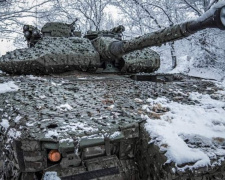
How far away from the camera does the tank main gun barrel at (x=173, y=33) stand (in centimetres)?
262

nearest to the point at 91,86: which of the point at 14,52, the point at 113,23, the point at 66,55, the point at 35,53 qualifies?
the point at 66,55

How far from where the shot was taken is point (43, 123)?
2.25 metres

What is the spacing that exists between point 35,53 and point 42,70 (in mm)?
340

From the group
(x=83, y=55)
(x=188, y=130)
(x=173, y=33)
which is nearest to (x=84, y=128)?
(x=188, y=130)

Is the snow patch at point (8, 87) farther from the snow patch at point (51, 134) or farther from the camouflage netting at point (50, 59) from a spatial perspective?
the snow patch at point (51, 134)

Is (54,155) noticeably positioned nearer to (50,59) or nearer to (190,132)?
(190,132)

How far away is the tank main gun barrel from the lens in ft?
8.60

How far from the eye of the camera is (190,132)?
7.75 feet

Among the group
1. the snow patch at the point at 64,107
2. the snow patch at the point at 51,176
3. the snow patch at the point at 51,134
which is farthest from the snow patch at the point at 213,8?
the snow patch at the point at 51,176

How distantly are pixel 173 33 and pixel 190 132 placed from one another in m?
1.46

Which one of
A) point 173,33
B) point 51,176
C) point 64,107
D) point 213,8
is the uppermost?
point 213,8

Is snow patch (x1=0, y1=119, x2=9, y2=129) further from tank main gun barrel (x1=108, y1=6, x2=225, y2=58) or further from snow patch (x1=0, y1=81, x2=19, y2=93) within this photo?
tank main gun barrel (x1=108, y1=6, x2=225, y2=58)

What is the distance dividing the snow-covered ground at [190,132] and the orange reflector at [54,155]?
0.80 meters

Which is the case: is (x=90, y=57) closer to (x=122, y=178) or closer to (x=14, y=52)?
(x=14, y=52)
